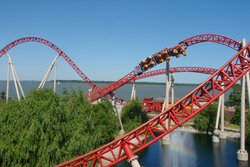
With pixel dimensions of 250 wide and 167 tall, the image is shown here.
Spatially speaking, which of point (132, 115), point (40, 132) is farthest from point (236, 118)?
point (40, 132)

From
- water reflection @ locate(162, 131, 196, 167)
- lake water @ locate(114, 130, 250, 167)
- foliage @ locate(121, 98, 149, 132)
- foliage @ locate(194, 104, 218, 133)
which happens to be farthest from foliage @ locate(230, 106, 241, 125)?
foliage @ locate(121, 98, 149, 132)

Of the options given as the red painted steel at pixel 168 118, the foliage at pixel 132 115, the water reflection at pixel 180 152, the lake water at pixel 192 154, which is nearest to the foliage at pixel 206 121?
the water reflection at pixel 180 152

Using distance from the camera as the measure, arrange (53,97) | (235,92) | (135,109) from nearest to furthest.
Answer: (53,97) → (135,109) → (235,92)

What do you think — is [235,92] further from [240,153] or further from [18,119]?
[18,119]

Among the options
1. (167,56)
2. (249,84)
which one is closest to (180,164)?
(249,84)

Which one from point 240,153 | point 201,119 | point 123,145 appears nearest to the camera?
point 123,145

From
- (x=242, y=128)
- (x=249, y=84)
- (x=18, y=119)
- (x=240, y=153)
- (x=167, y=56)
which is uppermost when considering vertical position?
(x=167, y=56)
